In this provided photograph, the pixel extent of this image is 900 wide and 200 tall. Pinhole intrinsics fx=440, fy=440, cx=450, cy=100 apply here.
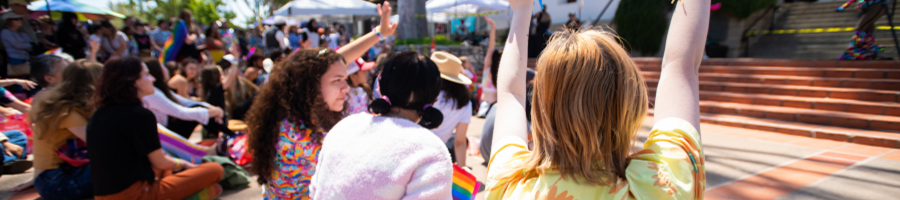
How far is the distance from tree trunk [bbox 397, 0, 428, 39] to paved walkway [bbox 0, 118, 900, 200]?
361 inches

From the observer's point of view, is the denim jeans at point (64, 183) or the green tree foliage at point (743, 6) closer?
the denim jeans at point (64, 183)

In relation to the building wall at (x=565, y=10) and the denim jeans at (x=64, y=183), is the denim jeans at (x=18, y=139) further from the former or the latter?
the building wall at (x=565, y=10)

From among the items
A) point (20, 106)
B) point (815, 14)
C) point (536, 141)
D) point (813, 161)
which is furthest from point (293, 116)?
point (815, 14)

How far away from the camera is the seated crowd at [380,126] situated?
94 cm

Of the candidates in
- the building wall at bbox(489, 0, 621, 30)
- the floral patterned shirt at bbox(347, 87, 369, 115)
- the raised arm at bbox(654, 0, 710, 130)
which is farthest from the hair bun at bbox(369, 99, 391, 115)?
the building wall at bbox(489, 0, 621, 30)

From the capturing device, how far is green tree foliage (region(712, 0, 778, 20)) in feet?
38.8

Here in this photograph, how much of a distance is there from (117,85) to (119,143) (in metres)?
0.36

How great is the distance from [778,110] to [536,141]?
730 centimetres

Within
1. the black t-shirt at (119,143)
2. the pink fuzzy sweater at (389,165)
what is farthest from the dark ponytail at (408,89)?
the black t-shirt at (119,143)

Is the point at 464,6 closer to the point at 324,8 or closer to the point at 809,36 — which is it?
the point at 324,8

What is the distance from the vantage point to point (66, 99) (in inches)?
122

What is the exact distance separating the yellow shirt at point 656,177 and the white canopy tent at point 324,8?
1206cm

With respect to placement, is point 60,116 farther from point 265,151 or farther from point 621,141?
point 621,141

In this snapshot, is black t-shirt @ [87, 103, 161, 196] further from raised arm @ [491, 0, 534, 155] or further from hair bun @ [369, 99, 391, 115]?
raised arm @ [491, 0, 534, 155]
